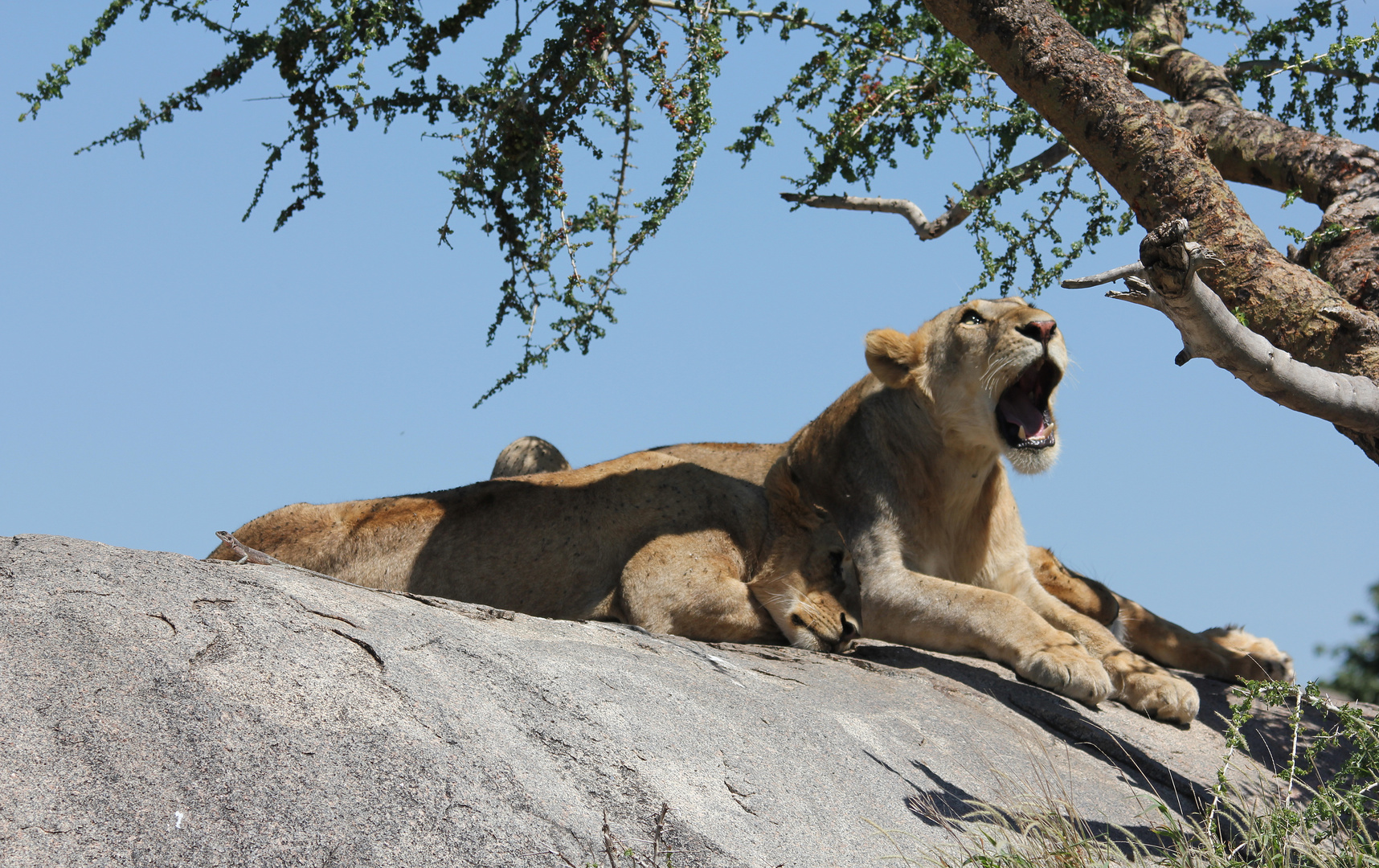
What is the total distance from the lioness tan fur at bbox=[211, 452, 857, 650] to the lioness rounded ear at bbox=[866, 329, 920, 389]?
80 cm

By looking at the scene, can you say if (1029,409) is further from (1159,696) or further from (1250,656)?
(1250,656)

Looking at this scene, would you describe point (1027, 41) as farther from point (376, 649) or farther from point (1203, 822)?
point (376, 649)

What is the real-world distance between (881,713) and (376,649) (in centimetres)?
195

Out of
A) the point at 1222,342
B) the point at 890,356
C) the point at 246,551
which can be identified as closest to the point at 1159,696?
the point at 1222,342

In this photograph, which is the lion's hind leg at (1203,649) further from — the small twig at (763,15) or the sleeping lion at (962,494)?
the small twig at (763,15)

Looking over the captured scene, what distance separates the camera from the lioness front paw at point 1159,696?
5457 mm

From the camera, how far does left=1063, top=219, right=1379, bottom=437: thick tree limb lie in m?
3.88

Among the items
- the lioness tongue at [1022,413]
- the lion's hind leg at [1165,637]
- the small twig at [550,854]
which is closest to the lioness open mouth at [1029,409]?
the lioness tongue at [1022,413]

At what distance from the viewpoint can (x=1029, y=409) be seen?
634 centimetres

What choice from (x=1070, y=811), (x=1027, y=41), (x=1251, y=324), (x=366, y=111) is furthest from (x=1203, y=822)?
(x=366, y=111)

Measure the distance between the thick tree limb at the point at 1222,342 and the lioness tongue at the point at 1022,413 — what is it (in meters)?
1.69

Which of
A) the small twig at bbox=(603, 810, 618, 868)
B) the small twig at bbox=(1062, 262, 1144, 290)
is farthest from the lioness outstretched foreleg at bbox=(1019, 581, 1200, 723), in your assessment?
the small twig at bbox=(603, 810, 618, 868)

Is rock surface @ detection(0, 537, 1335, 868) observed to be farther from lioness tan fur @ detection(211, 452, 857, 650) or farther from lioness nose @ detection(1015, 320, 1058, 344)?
lioness nose @ detection(1015, 320, 1058, 344)

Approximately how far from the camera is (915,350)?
651 centimetres
